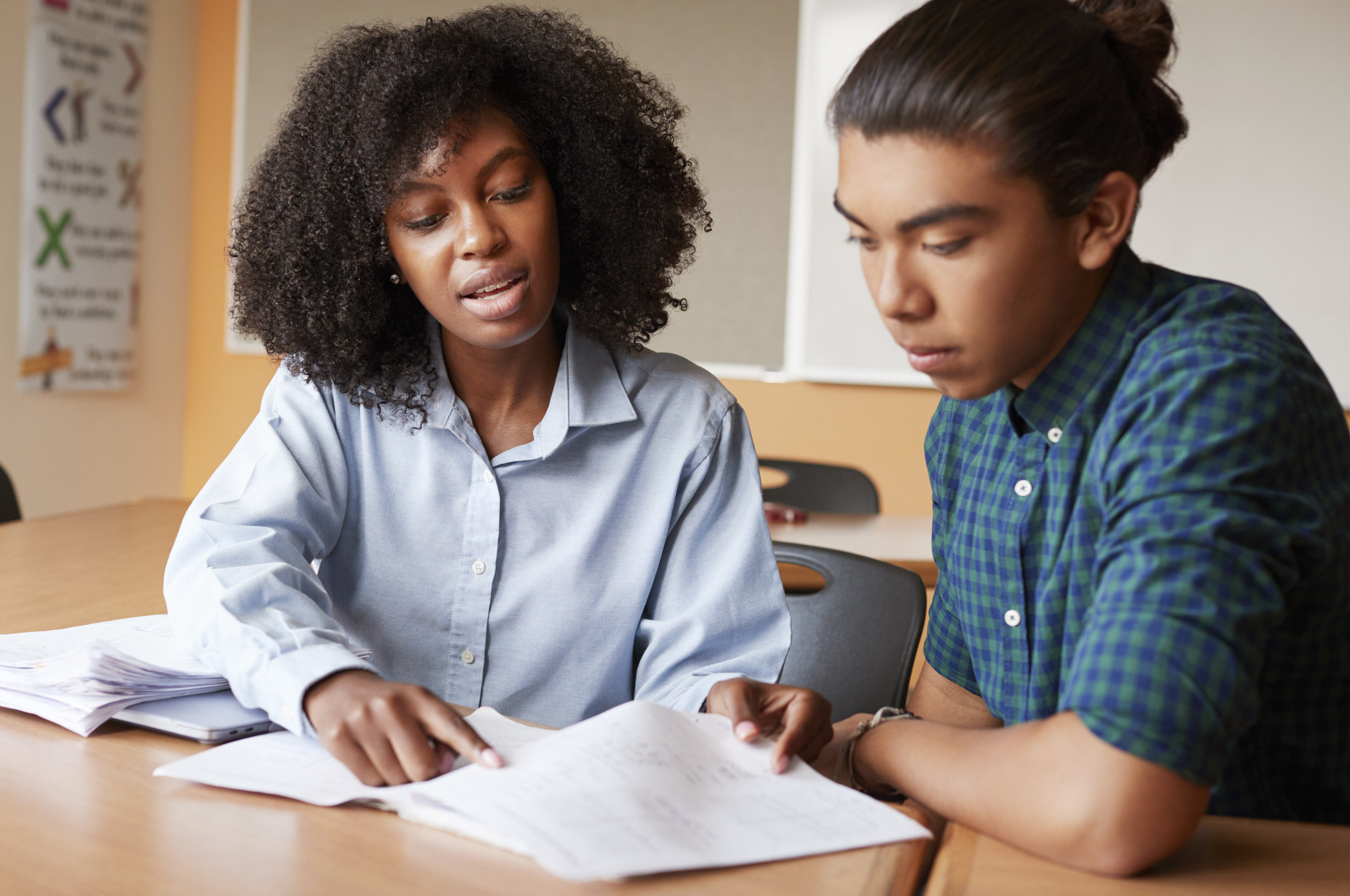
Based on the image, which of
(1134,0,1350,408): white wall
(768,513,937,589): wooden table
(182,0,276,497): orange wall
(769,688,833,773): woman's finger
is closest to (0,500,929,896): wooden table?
(769,688,833,773): woman's finger

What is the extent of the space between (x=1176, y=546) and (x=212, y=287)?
172 inches

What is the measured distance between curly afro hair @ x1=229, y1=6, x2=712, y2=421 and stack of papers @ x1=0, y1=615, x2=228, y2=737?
409mm

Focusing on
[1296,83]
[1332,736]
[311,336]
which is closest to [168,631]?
[311,336]

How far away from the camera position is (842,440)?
389 cm

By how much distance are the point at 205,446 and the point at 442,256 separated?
3685 millimetres

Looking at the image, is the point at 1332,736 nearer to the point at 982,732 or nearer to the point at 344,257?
the point at 982,732

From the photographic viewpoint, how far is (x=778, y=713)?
3.36 ft

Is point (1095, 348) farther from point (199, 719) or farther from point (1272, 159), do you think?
point (1272, 159)

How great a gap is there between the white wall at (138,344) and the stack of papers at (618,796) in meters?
3.38

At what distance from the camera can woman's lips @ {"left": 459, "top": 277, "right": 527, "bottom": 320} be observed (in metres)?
1.27

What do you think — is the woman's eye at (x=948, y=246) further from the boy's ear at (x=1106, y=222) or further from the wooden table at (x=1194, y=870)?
the wooden table at (x=1194, y=870)

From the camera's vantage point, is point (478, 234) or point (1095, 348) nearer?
point (1095, 348)

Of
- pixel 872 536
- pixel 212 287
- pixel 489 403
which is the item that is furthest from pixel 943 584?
pixel 212 287

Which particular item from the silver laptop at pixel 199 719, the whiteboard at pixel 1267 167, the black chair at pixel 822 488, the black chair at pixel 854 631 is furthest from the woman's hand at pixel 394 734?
the whiteboard at pixel 1267 167
